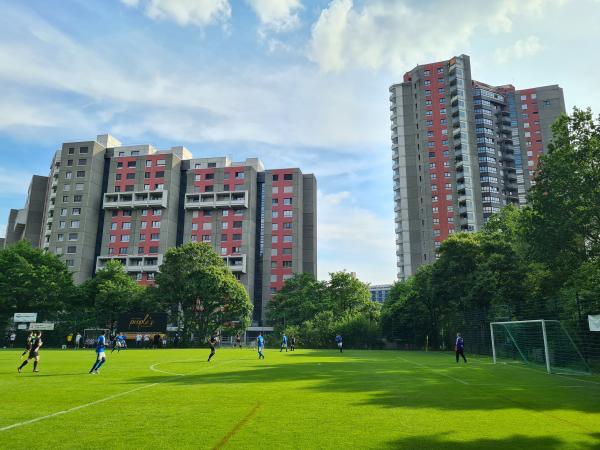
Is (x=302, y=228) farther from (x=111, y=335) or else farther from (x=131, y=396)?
(x=131, y=396)

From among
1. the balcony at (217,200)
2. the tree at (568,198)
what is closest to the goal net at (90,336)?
the balcony at (217,200)

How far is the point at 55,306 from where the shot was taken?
68.4m

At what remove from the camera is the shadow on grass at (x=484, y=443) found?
27.4 ft

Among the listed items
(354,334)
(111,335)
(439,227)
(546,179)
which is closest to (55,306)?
(111,335)

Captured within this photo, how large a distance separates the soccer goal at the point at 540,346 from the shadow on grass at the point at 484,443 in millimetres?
18129

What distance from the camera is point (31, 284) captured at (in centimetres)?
6562

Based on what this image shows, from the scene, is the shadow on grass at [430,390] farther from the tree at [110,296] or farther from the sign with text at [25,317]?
the tree at [110,296]

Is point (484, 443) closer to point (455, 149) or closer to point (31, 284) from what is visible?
point (31, 284)

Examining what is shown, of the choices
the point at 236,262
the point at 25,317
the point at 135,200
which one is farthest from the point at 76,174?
the point at 25,317

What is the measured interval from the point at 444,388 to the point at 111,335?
65880 millimetres

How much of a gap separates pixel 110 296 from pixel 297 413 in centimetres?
6600

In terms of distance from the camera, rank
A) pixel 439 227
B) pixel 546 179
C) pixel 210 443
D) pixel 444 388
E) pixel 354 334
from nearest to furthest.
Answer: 1. pixel 210 443
2. pixel 444 388
3. pixel 546 179
4. pixel 354 334
5. pixel 439 227

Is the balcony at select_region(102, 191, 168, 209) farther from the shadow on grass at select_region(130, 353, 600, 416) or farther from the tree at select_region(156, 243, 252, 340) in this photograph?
the shadow on grass at select_region(130, 353, 600, 416)

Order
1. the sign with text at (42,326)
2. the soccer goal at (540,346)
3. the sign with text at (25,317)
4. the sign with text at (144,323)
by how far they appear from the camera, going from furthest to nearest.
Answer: the sign with text at (144,323), the sign with text at (42,326), the sign with text at (25,317), the soccer goal at (540,346)
